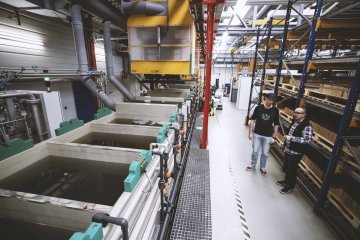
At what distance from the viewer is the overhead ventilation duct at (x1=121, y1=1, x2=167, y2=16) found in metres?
3.56

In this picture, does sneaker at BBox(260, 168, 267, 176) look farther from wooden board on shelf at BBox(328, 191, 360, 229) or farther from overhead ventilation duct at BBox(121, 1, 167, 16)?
overhead ventilation duct at BBox(121, 1, 167, 16)

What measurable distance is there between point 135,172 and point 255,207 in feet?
7.96

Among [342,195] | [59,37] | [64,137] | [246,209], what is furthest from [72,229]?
[59,37]

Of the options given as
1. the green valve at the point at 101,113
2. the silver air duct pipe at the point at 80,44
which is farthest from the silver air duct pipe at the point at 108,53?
the green valve at the point at 101,113

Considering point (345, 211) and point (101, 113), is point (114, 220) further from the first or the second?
point (345, 211)

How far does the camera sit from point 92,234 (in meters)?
0.91

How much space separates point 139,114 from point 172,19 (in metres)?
2.14

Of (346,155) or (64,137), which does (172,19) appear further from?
(346,155)

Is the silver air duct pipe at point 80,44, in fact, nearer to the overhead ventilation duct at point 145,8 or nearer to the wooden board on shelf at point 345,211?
the overhead ventilation duct at point 145,8

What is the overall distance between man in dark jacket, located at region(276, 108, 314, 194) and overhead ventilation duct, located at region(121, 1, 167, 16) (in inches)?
127

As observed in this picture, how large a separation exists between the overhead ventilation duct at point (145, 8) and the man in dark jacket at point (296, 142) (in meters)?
3.22

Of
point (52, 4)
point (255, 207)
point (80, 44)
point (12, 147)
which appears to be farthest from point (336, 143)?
point (52, 4)

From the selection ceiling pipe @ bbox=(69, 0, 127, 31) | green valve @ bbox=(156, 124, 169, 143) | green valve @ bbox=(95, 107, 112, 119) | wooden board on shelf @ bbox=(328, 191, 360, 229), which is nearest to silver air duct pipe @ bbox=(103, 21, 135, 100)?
ceiling pipe @ bbox=(69, 0, 127, 31)

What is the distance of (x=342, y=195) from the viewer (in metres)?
2.61
